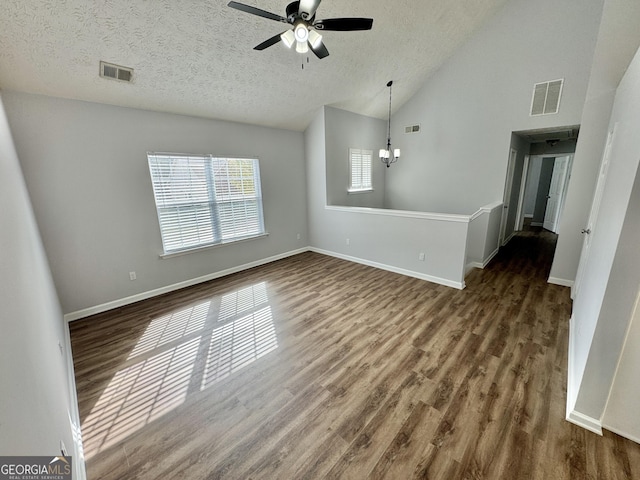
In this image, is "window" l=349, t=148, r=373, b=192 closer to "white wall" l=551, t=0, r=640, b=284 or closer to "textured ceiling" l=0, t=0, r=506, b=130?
"textured ceiling" l=0, t=0, r=506, b=130

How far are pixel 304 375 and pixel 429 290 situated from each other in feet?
7.47

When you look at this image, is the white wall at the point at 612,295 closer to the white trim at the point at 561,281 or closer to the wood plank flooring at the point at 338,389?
the wood plank flooring at the point at 338,389

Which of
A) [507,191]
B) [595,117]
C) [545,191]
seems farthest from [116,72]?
[545,191]

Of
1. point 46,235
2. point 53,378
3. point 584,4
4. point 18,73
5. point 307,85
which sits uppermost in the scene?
point 584,4

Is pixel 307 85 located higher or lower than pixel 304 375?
higher

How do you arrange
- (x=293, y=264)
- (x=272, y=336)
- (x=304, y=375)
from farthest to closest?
(x=293, y=264) → (x=272, y=336) → (x=304, y=375)

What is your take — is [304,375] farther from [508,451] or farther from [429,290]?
[429,290]

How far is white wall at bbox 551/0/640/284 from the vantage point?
7.36 feet

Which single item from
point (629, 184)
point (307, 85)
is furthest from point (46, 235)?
point (629, 184)

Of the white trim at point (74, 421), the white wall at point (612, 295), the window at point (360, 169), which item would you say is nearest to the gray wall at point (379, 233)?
the window at point (360, 169)

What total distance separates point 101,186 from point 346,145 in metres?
4.15

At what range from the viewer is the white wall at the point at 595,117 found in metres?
2.24

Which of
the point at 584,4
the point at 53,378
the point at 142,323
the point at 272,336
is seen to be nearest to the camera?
the point at 53,378

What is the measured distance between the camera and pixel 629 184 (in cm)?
147
